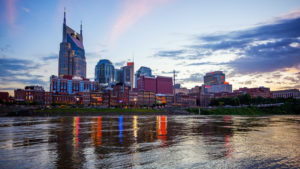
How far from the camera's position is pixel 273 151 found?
15.4 metres

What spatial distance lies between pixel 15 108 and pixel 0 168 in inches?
4245

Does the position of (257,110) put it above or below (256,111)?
above

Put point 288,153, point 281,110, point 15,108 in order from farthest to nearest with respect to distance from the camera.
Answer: point 281,110 < point 15,108 < point 288,153

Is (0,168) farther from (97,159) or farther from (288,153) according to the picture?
(288,153)

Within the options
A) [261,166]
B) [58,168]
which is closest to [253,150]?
[261,166]

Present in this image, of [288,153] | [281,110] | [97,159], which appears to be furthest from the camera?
[281,110]

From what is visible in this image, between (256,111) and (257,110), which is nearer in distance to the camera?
(256,111)

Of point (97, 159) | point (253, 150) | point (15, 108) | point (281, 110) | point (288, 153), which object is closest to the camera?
point (97, 159)

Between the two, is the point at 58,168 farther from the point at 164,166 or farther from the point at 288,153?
the point at 288,153

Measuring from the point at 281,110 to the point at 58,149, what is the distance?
144 meters

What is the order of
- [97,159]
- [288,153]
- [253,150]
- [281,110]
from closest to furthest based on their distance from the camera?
1. [97,159]
2. [288,153]
3. [253,150]
4. [281,110]

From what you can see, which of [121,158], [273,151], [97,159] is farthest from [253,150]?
[97,159]

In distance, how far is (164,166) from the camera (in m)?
11.4

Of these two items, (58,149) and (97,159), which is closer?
(97,159)
